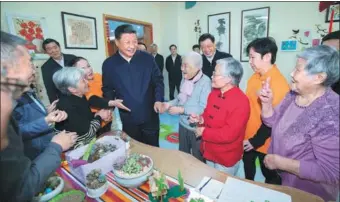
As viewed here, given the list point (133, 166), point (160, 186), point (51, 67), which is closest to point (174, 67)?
point (51, 67)

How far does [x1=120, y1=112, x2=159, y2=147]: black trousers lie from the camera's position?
2.03 meters

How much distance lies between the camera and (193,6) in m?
5.18

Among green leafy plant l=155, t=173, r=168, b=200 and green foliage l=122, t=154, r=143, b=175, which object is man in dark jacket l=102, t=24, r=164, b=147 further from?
green leafy plant l=155, t=173, r=168, b=200

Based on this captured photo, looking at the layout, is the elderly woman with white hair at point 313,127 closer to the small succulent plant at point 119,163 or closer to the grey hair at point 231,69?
the grey hair at point 231,69

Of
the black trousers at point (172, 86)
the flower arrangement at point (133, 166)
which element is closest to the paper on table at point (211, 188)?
the flower arrangement at point (133, 166)

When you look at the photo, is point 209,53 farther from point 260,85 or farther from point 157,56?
point 157,56

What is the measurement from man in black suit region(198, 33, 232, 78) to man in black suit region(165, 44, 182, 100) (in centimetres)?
220

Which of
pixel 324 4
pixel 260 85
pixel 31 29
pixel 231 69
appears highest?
pixel 324 4

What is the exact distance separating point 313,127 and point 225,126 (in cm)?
74

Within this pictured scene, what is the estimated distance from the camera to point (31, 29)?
123 inches

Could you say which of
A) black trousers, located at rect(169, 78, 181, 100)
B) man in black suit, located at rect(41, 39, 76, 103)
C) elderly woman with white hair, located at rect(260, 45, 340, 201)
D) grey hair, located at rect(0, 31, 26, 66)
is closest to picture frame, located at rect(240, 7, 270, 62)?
black trousers, located at rect(169, 78, 181, 100)

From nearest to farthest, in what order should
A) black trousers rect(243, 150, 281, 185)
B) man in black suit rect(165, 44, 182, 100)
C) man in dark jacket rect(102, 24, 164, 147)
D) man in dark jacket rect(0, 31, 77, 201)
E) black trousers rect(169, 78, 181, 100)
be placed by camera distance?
man in dark jacket rect(0, 31, 77, 201) → black trousers rect(243, 150, 281, 185) → man in dark jacket rect(102, 24, 164, 147) → man in black suit rect(165, 44, 182, 100) → black trousers rect(169, 78, 181, 100)

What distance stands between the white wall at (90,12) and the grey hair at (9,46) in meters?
2.95

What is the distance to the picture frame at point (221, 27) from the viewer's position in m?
4.75
